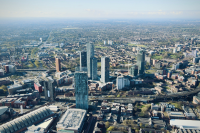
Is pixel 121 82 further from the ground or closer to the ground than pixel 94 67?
closer to the ground

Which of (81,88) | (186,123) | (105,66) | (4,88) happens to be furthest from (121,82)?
(4,88)

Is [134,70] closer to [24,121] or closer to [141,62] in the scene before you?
[141,62]

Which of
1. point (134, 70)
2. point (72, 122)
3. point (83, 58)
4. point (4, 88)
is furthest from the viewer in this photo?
point (134, 70)

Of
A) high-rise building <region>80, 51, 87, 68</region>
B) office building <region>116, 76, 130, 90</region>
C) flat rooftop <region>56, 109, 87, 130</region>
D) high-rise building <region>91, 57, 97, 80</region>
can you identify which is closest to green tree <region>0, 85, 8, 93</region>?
high-rise building <region>80, 51, 87, 68</region>

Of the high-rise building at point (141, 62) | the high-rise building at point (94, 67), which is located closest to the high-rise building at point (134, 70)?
the high-rise building at point (141, 62)

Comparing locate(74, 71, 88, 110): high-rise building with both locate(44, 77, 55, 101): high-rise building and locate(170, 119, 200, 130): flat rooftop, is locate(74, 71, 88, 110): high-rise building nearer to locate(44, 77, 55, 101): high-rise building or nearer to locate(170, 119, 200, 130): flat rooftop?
locate(44, 77, 55, 101): high-rise building

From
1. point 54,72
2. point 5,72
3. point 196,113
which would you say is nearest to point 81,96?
point 196,113
